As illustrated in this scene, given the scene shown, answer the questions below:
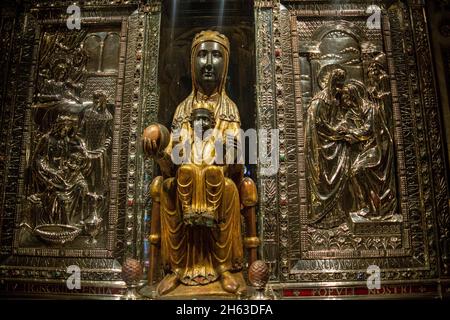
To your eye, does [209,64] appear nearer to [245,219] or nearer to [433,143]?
[245,219]

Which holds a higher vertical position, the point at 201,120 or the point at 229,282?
the point at 201,120

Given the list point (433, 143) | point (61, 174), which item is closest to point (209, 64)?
point (61, 174)

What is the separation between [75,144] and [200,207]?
6.29 ft

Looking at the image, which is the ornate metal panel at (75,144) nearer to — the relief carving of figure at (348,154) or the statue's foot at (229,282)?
the statue's foot at (229,282)

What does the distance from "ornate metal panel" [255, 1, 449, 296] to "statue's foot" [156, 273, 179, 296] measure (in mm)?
975

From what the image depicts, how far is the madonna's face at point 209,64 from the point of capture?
15.7ft

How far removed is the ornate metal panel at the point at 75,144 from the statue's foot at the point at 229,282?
100cm

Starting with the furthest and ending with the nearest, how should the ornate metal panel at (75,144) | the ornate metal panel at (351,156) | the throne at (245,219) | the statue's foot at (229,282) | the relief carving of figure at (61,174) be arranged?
the relief carving of figure at (61,174) < the ornate metal panel at (75,144) < the ornate metal panel at (351,156) < the throne at (245,219) < the statue's foot at (229,282)

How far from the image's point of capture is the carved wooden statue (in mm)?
4078

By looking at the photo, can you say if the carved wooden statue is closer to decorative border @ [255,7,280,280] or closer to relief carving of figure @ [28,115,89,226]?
decorative border @ [255,7,280,280]

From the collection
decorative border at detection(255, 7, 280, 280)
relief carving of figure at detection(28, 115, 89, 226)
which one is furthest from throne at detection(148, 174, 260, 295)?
relief carving of figure at detection(28, 115, 89, 226)

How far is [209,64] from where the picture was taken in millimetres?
4785

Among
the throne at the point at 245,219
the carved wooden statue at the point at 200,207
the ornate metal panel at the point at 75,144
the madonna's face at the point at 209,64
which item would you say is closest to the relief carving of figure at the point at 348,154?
the throne at the point at 245,219

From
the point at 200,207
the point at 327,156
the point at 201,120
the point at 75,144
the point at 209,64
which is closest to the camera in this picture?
the point at 200,207
